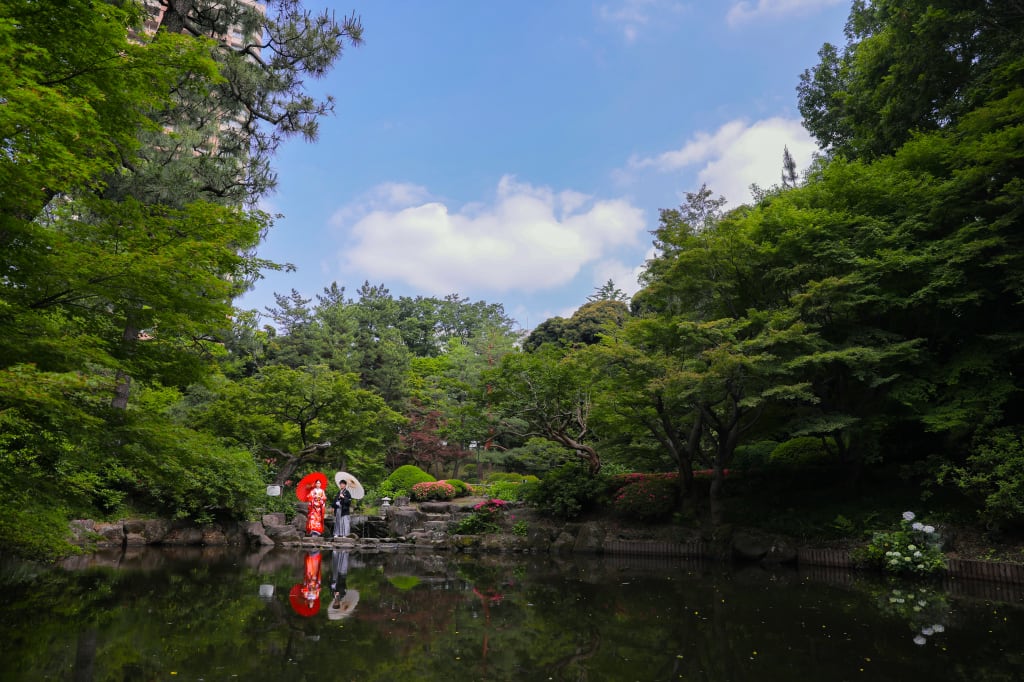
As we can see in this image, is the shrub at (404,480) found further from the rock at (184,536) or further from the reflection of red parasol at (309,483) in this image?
the rock at (184,536)

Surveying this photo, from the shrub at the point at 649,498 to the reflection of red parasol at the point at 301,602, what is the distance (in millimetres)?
7941

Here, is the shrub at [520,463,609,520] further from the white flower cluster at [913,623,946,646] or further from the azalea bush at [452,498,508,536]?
the white flower cluster at [913,623,946,646]

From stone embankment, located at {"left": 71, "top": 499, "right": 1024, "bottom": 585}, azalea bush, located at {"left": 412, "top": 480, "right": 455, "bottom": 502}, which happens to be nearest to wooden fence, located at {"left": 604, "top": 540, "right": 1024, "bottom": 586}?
stone embankment, located at {"left": 71, "top": 499, "right": 1024, "bottom": 585}

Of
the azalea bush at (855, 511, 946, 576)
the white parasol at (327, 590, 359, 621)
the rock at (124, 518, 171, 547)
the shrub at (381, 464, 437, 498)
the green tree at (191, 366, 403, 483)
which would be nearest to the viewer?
the white parasol at (327, 590, 359, 621)

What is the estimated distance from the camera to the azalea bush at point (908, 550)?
9047 millimetres

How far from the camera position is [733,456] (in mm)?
14438

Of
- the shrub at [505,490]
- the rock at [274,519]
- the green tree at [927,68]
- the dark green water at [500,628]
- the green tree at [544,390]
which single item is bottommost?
the dark green water at [500,628]

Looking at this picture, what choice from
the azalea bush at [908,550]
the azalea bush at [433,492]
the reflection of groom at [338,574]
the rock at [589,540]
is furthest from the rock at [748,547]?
the azalea bush at [433,492]

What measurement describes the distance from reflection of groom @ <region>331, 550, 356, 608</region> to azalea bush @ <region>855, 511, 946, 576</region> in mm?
8291

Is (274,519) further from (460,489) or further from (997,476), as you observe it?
(997,476)

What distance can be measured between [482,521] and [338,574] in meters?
5.98

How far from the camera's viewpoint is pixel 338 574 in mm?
9375

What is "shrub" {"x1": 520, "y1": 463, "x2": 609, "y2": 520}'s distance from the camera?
47.4ft

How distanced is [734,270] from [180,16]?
10.6 metres
